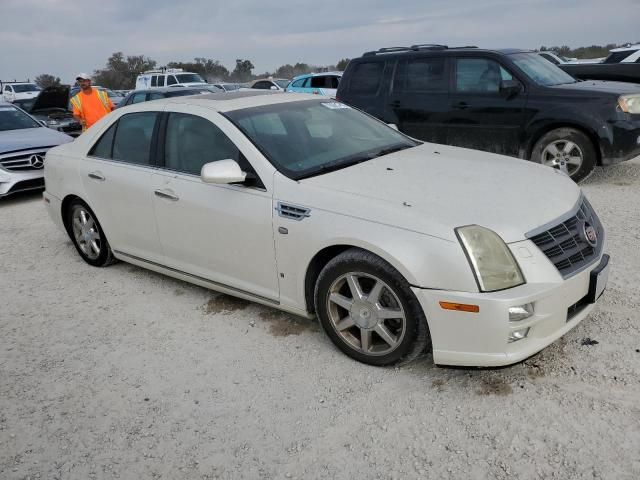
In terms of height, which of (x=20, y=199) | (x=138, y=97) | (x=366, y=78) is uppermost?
(x=366, y=78)

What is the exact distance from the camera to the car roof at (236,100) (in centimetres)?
401

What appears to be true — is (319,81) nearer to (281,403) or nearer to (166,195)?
(166,195)

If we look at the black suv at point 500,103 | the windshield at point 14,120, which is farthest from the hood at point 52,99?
the black suv at point 500,103

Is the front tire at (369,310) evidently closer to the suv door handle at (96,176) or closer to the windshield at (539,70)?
the suv door handle at (96,176)

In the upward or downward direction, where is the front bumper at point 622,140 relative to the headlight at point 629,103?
downward

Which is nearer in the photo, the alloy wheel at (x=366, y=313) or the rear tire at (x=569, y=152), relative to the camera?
the alloy wheel at (x=366, y=313)

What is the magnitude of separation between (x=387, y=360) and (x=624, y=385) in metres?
1.21

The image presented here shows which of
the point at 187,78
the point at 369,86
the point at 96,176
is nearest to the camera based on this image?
the point at 96,176

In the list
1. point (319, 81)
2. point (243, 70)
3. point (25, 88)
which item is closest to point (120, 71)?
point (243, 70)

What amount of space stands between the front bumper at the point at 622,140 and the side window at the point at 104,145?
5.41 meters

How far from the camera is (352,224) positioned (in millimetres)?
3049

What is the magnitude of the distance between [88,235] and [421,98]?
191 inches

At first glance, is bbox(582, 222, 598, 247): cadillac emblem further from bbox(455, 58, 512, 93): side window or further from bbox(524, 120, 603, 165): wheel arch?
Result: bbox(455, 58, 512, 93): side window

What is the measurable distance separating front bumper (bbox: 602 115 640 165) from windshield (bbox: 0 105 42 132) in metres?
8.56
